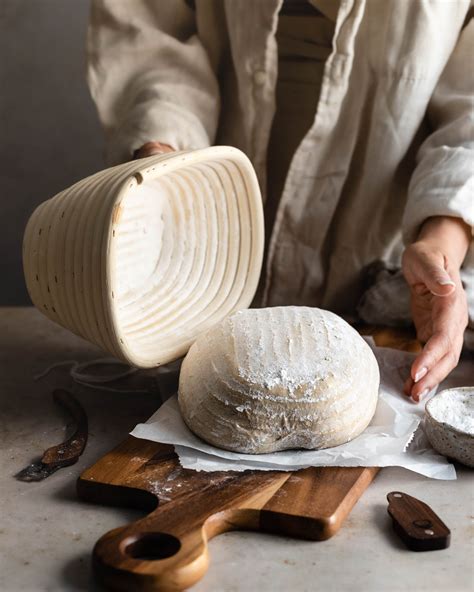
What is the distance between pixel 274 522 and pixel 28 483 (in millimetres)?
251

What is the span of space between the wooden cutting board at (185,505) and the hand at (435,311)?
0.63 ft

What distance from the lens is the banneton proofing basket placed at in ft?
2.81

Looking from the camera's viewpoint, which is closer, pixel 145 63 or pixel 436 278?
pixel 436 278

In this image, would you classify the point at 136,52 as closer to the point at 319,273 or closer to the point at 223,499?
the point at 319,273

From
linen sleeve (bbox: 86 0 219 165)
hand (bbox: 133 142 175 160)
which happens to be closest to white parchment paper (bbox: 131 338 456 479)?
hand (bbox: 133 142 175 160)

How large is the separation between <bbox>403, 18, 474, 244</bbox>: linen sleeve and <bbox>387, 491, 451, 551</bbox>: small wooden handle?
0.46 metres

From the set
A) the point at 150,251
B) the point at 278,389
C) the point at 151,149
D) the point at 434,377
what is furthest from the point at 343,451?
the point at 151,149

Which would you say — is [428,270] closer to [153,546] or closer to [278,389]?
[278,389]

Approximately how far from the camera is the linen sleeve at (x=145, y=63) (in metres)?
1.25

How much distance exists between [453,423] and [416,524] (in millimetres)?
162

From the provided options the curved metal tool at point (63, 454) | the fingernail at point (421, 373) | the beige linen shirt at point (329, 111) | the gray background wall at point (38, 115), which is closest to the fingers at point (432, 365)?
the fingernail at point (421, 373)

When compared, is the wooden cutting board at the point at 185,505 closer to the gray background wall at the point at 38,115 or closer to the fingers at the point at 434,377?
the fingers at the point at 434,377

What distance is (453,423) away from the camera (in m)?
0.84

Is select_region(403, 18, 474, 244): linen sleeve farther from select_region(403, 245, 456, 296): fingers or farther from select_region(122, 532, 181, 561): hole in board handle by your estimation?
select_region(122, 532, 181, 561): hole in board handle
